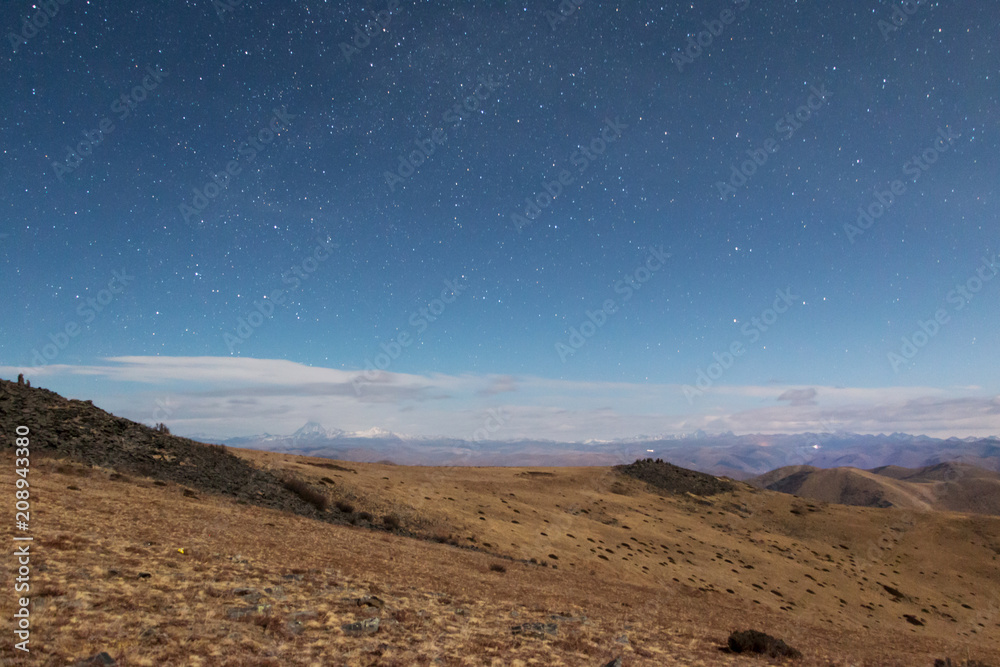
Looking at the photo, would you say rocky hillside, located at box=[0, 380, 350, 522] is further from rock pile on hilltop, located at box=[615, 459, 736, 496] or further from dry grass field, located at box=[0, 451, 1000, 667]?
rock pile on hilltop, located at box=[615, 459, 736, 496]

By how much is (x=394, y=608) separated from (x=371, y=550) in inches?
438

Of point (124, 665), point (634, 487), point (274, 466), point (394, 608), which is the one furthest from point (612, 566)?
point (634, 487)

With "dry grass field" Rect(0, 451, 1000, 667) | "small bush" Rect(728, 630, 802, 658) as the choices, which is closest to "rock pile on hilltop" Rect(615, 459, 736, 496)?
"dry grass field" Rect(0, 451, 1000, 667)

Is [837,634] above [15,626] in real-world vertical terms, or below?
below

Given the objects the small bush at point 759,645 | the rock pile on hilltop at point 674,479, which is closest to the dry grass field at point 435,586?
the small bush at point 759,645

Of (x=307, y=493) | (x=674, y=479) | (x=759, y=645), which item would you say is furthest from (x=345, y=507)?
(x=674, y=479)

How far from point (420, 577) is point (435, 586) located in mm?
1560

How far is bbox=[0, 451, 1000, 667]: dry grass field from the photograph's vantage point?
11.4 m

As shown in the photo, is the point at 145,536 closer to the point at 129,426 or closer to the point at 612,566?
the point at 129,426

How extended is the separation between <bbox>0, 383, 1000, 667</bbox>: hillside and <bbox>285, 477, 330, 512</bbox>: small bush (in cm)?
187

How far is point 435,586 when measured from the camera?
20.0 m

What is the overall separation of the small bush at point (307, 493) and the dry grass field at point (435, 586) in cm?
178

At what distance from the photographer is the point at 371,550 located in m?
25.5

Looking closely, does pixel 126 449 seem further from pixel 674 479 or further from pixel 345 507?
pixel 674 479
